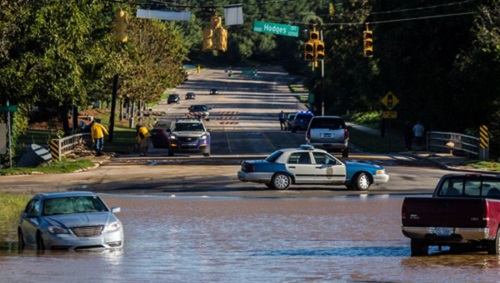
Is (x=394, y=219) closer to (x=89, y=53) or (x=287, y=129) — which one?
(x=89, y=53)

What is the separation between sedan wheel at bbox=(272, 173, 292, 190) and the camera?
36812 millimetres

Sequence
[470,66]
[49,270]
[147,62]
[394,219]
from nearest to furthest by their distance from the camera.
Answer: [49,270], [394,219], [470,66], [147,62]

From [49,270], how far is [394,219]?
12.2m

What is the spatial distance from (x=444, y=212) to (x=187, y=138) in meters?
36.0

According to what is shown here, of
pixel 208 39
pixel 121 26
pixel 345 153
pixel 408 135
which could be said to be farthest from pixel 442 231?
pixel 408 135

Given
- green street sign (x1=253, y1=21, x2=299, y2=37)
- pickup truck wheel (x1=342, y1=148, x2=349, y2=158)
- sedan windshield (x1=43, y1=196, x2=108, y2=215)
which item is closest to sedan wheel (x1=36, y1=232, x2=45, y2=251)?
sedan windshield (x1=43, y1=196, x2=108, y2=215)

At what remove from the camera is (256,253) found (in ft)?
68.8

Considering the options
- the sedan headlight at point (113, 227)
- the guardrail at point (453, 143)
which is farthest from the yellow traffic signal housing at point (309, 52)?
the sedan headlight at point (113, 227)

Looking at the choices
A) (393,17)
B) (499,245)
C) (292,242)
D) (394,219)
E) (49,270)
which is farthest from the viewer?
(393,17)

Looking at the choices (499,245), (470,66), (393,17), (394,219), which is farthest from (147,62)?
(499,245)

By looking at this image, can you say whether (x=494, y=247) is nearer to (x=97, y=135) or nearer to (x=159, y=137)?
(x=97, y=135)

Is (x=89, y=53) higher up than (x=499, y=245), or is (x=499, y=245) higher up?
(x=89, y=53)

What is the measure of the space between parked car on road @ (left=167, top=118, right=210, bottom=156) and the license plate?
35819mm

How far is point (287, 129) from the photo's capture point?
95688 millimetres
